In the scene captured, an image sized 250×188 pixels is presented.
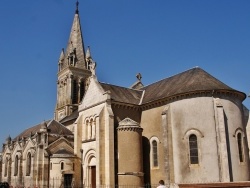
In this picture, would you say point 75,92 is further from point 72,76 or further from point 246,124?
point 246,124

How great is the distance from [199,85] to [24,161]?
86.4ft

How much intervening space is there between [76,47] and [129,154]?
35.8m

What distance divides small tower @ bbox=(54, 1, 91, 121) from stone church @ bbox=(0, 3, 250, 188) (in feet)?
55.9

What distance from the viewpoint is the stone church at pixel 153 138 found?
26.8 m

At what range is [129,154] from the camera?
1140 inches

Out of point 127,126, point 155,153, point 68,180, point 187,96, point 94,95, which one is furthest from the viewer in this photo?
point 68,180

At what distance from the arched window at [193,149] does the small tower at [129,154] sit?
505 cm

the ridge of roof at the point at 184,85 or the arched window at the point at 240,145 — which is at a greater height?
the ridge of roof at the point at 184,85

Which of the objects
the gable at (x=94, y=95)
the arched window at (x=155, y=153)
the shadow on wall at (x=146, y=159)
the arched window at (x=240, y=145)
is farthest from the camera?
the gable at (x=94, y=95)

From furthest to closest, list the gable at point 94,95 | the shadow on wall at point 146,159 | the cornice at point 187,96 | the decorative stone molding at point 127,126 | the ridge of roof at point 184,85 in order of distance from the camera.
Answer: the gable at point 94,95 < the shadow on wall at point 146,159 < the decorative stone molding at point 127,126 < the ridge of roof at point 184,85 < the cornice at point 187,96

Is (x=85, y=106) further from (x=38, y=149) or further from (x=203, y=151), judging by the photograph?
(x=203, y=151)

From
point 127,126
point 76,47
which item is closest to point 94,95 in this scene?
point 127,126

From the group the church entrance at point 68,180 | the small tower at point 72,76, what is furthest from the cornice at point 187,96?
the small tower at point 72,76

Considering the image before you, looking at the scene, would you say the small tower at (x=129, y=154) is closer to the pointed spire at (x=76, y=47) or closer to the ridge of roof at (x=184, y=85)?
the ridge of roof at (x=184, y=85)
